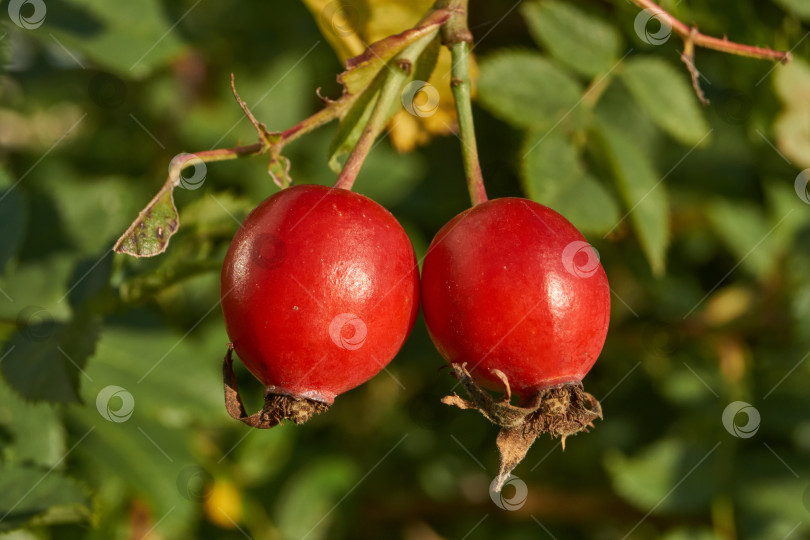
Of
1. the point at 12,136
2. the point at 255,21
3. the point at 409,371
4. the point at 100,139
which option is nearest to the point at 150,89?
the point at 100,139

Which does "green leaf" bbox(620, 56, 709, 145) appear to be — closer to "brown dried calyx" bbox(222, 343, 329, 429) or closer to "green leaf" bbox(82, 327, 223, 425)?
"brown dried calyx" bbox(222, 343, 329, 429)

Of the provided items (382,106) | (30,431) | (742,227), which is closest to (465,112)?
(382,106)

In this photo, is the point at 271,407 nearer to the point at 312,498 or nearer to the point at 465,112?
the point at 465,112

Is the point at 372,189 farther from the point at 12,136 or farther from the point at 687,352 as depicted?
the point at 12,136

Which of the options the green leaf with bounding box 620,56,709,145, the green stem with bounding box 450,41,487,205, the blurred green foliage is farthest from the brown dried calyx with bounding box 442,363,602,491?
the green leaf with bounding box 620,56,709,145

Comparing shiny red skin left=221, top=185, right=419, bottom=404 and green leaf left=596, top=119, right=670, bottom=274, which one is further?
green leaf left=596, top=119, right=670, bottom=274
